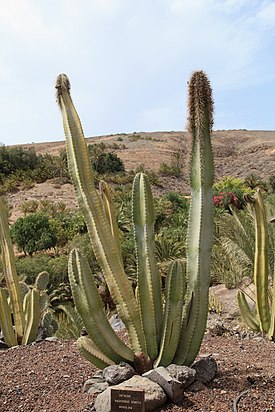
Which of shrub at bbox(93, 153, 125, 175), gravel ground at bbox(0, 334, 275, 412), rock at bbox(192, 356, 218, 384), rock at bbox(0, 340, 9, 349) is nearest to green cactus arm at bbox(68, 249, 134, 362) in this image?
gravel ground at bbox(0, 334, 275, 412)

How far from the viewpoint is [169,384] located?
330 centimetres

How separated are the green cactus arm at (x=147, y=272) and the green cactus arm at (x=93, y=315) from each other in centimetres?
21

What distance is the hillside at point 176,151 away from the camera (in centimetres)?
3111

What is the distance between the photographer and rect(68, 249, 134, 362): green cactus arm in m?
3.74

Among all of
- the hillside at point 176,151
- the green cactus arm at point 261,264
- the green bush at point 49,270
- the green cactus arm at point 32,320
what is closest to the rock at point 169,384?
the green cactus arm at point 261,264

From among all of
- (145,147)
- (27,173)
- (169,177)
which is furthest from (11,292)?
(145,147)

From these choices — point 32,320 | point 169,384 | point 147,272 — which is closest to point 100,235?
point 147,272

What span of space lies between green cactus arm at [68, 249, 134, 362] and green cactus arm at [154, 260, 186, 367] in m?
0.26

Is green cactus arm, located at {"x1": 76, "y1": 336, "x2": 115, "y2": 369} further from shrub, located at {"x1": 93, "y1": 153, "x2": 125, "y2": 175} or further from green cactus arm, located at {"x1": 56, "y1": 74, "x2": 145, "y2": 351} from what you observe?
shrub, located at {"x1": 93, "y1": 153, "x2": 125, "y2": 175}

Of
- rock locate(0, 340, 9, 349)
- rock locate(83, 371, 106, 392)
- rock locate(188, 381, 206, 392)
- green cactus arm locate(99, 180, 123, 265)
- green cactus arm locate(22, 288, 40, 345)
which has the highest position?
green cactus arm locate(99, 180, 123, 265)

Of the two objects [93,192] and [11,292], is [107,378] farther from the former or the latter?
[11,292]

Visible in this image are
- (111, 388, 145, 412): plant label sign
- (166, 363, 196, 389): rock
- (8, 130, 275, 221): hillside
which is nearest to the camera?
(111, 388, 145, 412): plant label sign

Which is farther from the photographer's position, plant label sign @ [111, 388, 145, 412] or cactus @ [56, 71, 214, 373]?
cactus @ [56, 71, 214, 373]

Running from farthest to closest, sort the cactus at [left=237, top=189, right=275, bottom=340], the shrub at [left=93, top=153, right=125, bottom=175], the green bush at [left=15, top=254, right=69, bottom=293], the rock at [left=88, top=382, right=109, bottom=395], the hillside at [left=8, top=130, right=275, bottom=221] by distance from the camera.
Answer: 1. the shrub at [left=93, top=153, right=125, bottom=175]
2. the hillside at [left=8, top=130, right=275, bottom=221]
3. the green bush at [left=15, top=254, right=69, bottom=293]
4. the cactus at [left=237, top=189, right=275, bottom=340]
5. the rock at [left=88, top=382, right=109, bottom=395]
